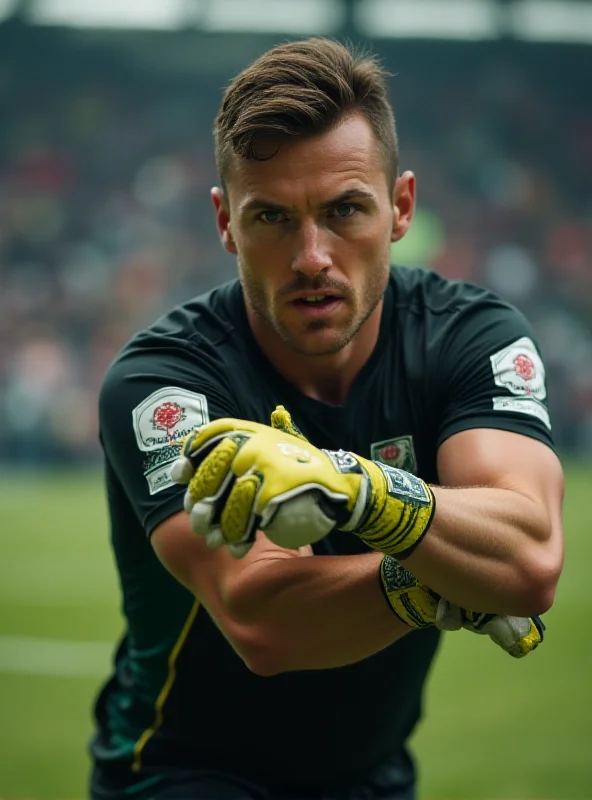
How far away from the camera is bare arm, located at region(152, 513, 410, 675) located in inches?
88.2

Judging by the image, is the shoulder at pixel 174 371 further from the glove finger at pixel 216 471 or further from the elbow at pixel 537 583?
the elbow at pixel 537 583

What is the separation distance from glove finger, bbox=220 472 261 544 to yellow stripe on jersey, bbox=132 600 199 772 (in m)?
0.93

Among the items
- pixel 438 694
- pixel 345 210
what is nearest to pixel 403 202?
pixel 345 210

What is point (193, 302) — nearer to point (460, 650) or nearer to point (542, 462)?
point (542, 462)

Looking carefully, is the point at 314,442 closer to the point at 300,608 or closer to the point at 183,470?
the point at 300,608

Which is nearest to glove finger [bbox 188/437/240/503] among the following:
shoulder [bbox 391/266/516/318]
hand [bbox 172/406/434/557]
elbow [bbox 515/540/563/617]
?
hand [bbox 172/406/434/557]

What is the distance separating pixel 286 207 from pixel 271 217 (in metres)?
0.06

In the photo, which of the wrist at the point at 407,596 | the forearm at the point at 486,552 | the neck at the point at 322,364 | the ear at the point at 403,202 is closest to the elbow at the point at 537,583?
the forearm at the point at 486,552

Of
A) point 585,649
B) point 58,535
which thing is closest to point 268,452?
point 585,649

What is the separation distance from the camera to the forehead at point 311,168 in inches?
101

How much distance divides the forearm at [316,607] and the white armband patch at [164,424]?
0.33 metres

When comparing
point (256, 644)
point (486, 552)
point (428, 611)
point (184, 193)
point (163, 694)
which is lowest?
point (163, 694)

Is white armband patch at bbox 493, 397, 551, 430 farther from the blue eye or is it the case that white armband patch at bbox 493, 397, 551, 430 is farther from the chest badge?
the blue eye

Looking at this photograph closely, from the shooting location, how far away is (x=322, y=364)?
2.85 metres
